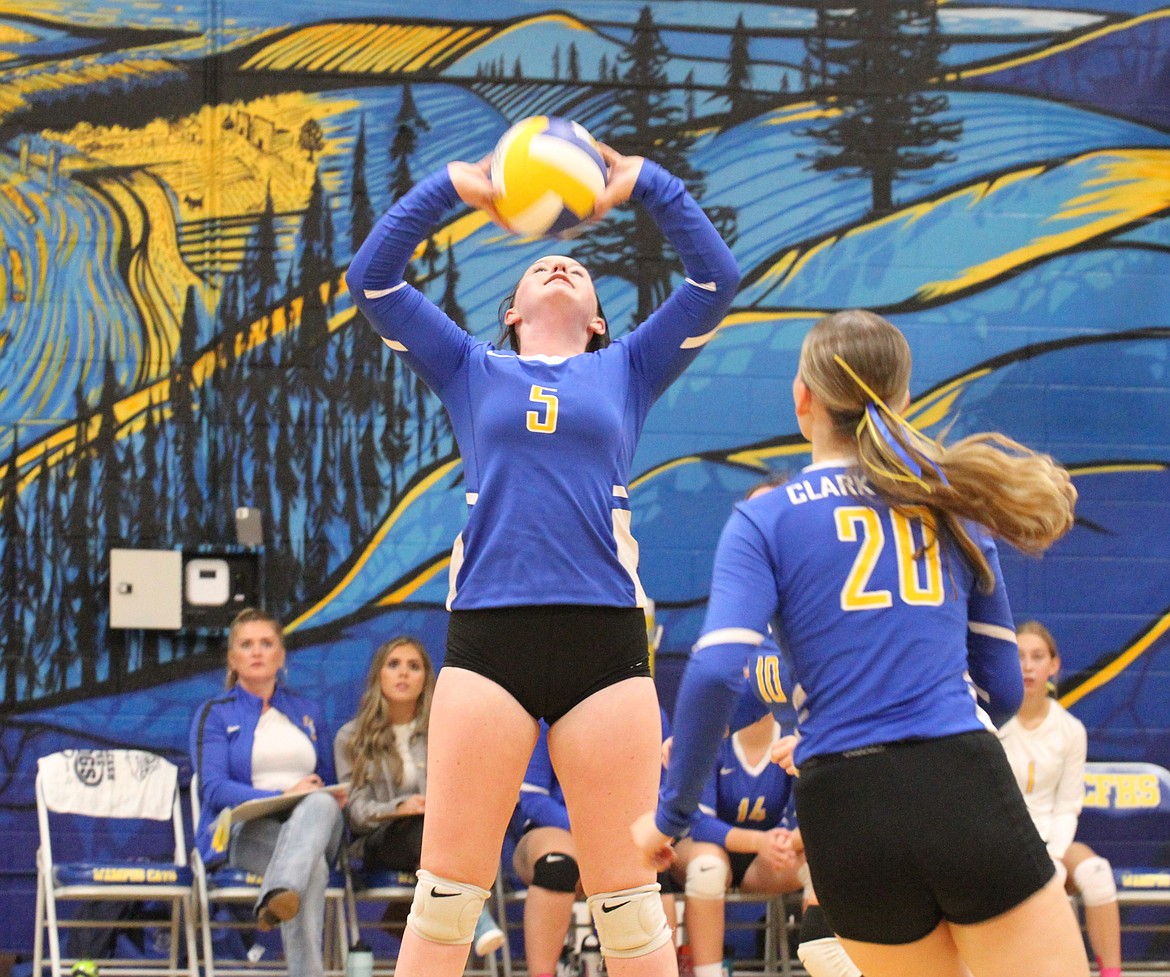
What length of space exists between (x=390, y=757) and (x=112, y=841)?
1.36 meters

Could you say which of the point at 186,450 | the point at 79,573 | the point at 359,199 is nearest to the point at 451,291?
the point at 359,199

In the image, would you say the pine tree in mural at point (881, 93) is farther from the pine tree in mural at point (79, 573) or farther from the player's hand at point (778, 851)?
the pine tree in mural at point (79, 573)

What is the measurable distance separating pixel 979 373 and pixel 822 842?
4.57m

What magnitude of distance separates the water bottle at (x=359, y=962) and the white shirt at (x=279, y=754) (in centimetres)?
74

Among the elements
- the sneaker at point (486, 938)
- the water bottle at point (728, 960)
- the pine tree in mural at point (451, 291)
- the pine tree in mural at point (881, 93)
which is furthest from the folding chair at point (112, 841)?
the pine tree in mural at point (881, 93)

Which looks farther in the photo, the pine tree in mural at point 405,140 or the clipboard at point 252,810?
the pine tree in mural at point 405,140

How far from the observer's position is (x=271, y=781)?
5387 millimetres

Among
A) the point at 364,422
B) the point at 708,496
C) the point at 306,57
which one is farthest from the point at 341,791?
the point at 306,57

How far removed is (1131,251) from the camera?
6.43 meters

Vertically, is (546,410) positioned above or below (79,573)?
above

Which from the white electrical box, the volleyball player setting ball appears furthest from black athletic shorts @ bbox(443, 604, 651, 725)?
the white electrical box

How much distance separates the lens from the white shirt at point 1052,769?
17.9 feet

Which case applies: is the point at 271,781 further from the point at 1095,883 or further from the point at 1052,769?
the point at 1095,883

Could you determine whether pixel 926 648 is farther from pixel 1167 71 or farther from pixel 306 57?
pixel 1167 71
